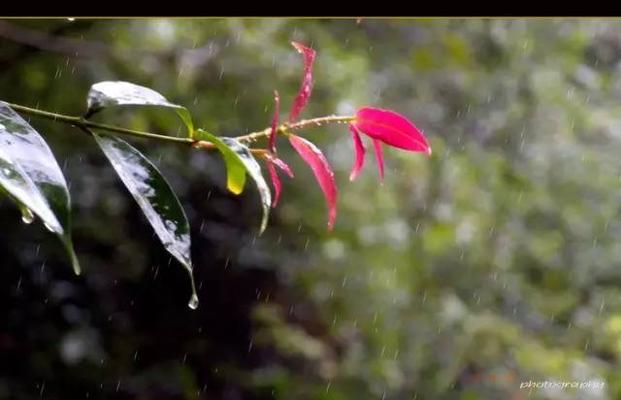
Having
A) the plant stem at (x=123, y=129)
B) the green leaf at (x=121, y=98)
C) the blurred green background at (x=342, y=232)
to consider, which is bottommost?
the blurred green background at (x=342, y=232)

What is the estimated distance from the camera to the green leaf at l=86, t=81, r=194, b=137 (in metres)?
0.30

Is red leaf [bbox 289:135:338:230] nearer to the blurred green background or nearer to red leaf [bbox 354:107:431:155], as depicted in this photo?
red leaf [bbox 354:107:431:155]

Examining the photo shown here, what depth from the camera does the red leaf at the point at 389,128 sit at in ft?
1.15

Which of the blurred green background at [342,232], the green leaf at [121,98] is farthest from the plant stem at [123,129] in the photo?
the blurred green background at [342,232]

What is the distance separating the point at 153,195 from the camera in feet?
0.92

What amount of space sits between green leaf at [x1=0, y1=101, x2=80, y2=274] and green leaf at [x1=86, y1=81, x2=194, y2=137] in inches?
1.7

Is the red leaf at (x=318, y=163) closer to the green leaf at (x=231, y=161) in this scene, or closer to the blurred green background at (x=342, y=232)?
the green leaf at (x=231, y=161)

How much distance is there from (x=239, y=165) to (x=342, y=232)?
0.99 meters

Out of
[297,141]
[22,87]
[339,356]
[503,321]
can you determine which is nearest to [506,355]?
[503,321]

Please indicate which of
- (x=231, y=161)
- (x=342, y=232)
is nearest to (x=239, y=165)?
(x=231, y=161)

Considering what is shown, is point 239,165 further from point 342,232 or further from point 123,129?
point 342,232

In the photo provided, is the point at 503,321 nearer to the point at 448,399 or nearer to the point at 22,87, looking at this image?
the point at 448,399

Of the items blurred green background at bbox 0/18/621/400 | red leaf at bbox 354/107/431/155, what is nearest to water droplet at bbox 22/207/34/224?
red leaf at bbox 354/107/431/155

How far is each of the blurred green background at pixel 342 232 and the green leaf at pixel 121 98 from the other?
82cm
